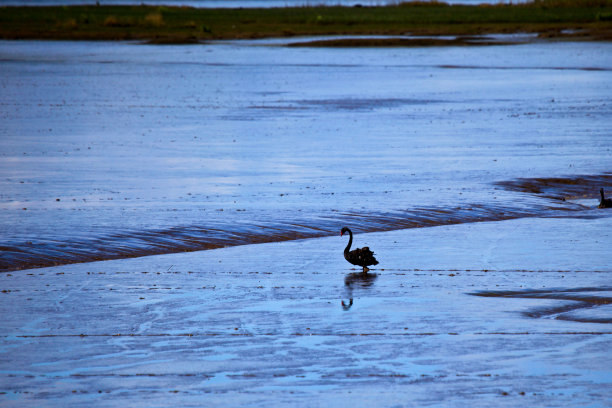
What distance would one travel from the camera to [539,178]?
52.6 ft

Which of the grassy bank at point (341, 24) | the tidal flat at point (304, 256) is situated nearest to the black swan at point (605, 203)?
the tidal flat at point (304, 256)

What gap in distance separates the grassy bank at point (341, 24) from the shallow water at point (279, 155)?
30.3 meters

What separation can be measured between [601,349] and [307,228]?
5.49m

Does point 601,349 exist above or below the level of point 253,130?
below

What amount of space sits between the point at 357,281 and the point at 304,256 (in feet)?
4.24

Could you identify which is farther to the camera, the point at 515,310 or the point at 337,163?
the point at 337,163

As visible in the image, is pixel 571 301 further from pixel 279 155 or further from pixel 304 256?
pixel 279 155

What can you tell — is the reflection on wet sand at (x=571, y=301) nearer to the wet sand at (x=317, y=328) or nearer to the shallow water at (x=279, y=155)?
the wet sand at (x=317, y=328)

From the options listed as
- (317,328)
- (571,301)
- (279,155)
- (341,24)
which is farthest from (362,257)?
(341,24)

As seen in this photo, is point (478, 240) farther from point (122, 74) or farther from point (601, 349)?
point (122, 74)

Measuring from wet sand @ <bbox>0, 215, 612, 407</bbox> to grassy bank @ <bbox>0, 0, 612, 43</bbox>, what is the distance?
52119mm

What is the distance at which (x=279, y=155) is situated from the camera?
18906 millimetres

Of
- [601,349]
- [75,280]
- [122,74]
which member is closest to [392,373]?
[601,349]

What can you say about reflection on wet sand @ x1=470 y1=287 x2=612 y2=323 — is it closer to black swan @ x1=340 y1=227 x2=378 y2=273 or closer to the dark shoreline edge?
black swan @ x1=340 y1=227 x2=378 y2=273
